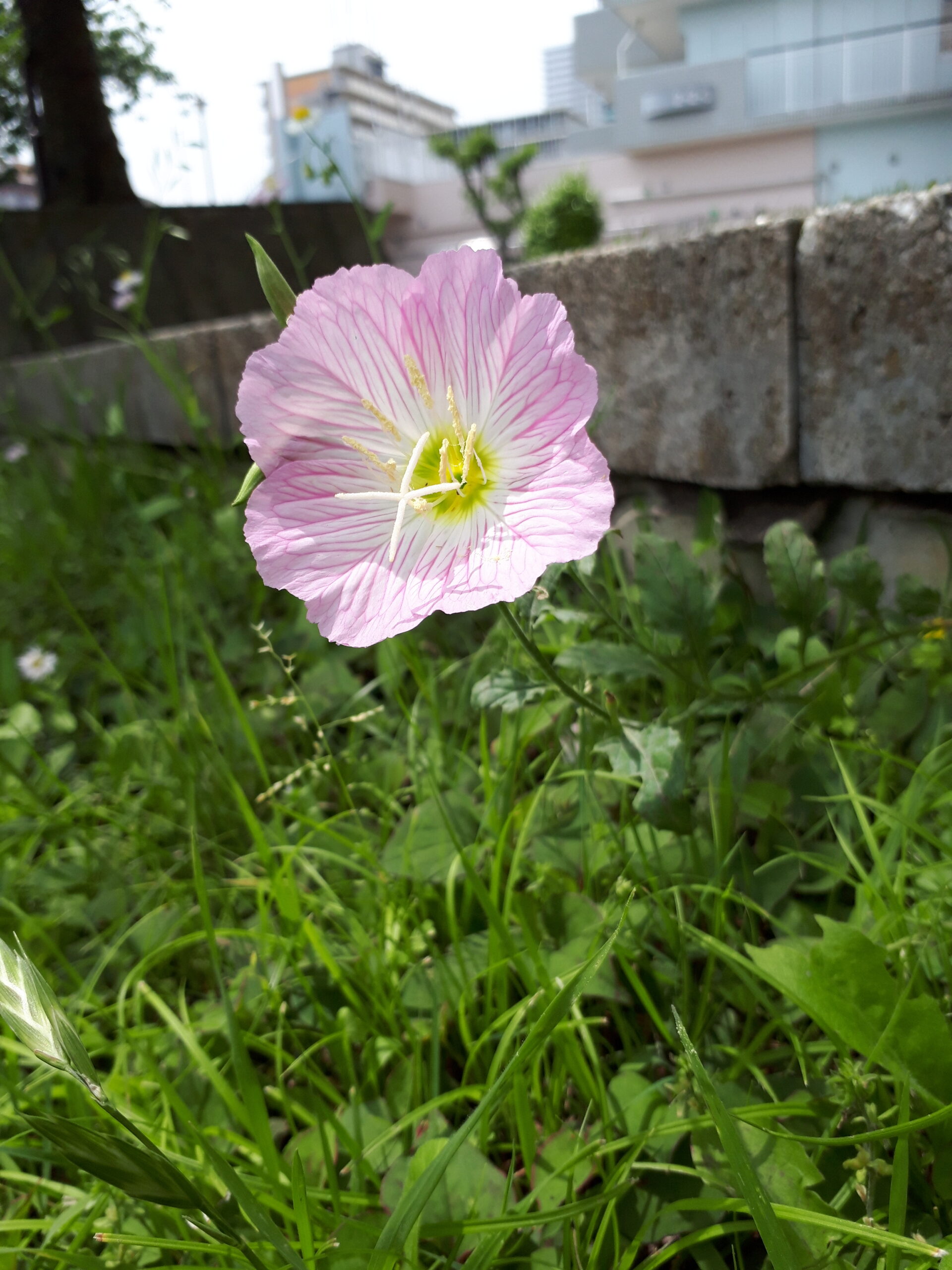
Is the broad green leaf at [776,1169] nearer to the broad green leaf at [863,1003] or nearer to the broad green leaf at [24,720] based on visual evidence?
the broad green leaf at [863,1003]

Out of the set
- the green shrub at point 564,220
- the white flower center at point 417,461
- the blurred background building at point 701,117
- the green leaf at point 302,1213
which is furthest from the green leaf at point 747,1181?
the green shrub at point 564,220

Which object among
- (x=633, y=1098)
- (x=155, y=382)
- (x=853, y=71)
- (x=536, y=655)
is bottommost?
(x=633, y=1098)

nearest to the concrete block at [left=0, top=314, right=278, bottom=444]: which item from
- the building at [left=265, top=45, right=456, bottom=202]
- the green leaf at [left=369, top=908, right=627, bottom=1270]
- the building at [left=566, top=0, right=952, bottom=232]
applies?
the green leaf at [left=369, top=908, right=627, bottom=1270]

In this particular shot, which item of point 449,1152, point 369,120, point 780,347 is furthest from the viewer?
point 369,120

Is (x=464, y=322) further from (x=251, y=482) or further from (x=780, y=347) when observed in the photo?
(x=780, y=347)

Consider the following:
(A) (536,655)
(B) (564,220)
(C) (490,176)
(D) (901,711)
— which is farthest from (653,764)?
(C) (490,176)

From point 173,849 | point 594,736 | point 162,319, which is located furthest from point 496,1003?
point 162,319

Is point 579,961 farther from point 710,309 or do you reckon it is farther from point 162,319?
point 162,319

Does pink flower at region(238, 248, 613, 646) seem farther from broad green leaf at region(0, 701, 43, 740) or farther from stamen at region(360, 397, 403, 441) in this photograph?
broad green leaf at region(0, 701, 43, 740)
